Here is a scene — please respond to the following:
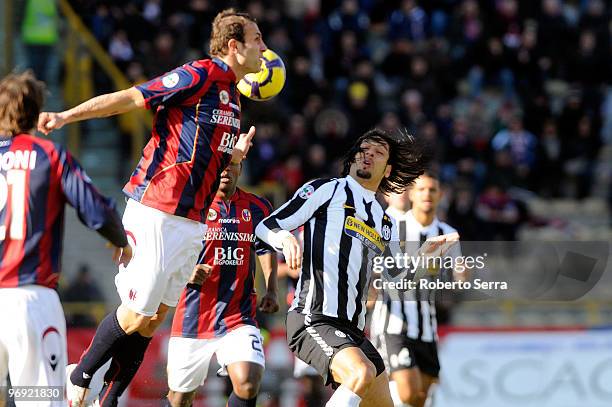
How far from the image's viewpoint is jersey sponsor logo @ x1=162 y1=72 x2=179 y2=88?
23.3 feet

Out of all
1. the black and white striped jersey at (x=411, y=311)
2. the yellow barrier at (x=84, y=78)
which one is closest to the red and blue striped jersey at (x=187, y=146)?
the black and white striped jersey at (x=411, y=311)

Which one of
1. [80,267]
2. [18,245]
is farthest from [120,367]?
[80,267]

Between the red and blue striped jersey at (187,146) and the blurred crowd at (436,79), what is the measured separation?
8.69m

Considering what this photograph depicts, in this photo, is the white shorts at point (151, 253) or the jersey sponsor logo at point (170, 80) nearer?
the jersey sponsor logo at point (170, 80)

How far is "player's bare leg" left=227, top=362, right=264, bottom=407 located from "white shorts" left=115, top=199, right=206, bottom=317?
0.97 meters

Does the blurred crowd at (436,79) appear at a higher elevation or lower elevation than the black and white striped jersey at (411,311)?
higher

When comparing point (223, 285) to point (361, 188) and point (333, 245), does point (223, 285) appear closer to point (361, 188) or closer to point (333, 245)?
point (333, 245)

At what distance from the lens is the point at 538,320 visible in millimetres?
15234

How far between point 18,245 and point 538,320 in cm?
1041

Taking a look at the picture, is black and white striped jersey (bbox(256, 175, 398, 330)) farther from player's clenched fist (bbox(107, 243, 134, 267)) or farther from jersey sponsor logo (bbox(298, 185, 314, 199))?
player's clenched fist (bbox(107, 243, 134, 267))

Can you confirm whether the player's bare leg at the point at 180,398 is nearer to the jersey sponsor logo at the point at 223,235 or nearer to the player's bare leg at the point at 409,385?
the jersey sponsor logo at the point at 223,235

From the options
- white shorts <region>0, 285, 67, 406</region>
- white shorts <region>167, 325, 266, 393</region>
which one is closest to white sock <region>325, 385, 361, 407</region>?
white shorts <region>167, 325, 266, 393</region>

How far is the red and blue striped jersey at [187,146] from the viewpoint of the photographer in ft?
23.9

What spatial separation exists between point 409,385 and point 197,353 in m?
2.10
